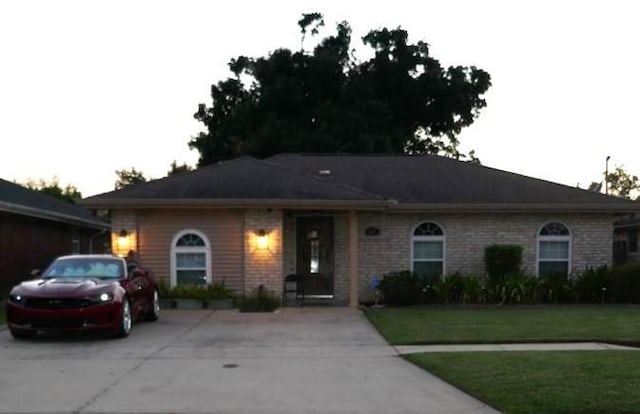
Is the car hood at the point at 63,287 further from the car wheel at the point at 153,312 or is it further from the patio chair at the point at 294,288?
the patio chair at the point at 294,288

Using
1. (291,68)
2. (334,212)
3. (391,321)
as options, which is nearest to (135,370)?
(391,321)

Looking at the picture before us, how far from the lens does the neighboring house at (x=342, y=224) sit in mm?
18422

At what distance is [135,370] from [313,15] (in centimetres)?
3533

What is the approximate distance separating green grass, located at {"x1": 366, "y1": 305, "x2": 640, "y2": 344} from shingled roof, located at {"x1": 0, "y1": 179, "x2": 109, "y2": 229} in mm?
10210

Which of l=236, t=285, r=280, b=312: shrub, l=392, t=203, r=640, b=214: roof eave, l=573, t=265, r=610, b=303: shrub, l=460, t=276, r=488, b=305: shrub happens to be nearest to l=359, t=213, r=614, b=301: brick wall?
l=392, t=203, r=640, b=214: roof eave

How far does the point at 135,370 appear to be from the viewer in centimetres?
939

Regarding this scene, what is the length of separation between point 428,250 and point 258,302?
522 centimetres

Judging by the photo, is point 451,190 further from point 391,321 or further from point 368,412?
point 368,412

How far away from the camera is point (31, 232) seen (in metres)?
23.1

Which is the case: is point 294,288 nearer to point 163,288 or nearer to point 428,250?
point 163,288

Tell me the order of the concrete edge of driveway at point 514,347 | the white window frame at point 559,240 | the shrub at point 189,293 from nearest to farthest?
the concrete edge of driveway at point 514,347 → the shrub at point 189,293 → the white window frame at point 559,240

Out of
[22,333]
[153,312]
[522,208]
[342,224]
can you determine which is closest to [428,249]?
[342,224]

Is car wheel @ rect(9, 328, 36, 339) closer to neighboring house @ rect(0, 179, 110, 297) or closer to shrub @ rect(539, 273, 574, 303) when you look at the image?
neighboring house @ rect(0, 179, 110, 297)

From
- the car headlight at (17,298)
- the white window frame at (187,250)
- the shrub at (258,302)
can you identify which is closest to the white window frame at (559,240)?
the shrub at (258,302)
